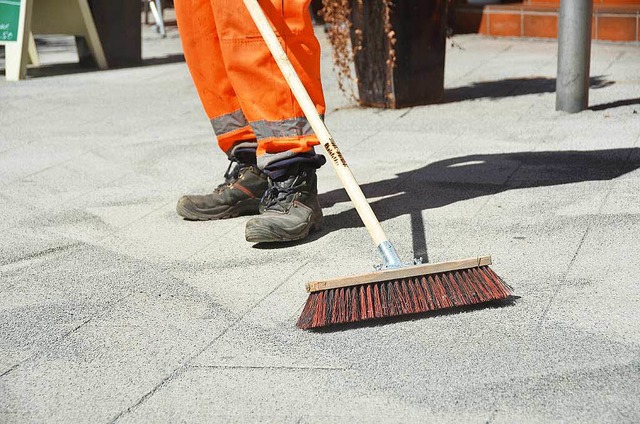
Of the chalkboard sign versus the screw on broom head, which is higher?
the chalkboard sign

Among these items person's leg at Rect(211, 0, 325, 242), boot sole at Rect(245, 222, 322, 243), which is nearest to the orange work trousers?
person's leg at Rect(211, 0, 325, 242)

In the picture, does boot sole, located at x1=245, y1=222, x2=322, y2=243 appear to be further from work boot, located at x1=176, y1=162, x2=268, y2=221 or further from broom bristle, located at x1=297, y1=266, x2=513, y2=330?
broom bristle, located at x1=297, y1=266, x2=513, y2=330

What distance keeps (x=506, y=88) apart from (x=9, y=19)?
11.0 feet

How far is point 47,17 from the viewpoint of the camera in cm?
680

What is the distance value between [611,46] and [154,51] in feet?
11.7

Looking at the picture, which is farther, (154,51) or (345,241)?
(154,51)

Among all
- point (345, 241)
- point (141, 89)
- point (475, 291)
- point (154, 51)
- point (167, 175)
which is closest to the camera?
point (475, 291)

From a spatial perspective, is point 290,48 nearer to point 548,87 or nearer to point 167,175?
point 167,175

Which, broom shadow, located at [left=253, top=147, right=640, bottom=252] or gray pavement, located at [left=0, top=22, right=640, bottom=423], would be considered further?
broom shadow, located at [left=253, top=147, right=640, bottom=252]

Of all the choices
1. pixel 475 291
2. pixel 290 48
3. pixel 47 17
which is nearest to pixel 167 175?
pixel 290 48

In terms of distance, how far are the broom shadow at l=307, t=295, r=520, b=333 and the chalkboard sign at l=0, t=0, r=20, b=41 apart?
16.0 feet

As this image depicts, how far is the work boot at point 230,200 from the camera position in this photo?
3195 mm

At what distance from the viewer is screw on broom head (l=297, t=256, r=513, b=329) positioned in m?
2.25

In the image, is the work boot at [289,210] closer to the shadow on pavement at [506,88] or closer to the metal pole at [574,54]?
the metal pole at [574,54]
